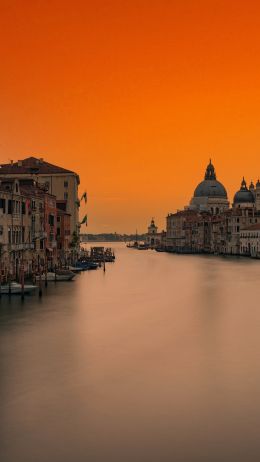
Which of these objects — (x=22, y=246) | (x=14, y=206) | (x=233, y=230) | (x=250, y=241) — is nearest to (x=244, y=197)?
(x=233, y=230)

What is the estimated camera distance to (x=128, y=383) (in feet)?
71.5

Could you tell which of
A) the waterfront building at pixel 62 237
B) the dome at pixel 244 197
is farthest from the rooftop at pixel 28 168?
the dome at pixel 244 197

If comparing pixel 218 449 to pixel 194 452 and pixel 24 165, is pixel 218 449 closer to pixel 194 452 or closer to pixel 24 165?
pixel 194 452

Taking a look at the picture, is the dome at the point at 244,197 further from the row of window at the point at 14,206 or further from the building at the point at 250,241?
the row of window at the point at 14,206

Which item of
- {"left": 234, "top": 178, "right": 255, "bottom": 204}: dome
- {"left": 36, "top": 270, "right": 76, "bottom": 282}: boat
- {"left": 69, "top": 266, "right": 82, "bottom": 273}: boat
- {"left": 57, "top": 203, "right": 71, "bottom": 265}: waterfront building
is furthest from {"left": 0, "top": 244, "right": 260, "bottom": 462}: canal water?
{"left": 234, "top": 178, "right": 255, "bottom": 204}: dome

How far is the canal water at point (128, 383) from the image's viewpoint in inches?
625

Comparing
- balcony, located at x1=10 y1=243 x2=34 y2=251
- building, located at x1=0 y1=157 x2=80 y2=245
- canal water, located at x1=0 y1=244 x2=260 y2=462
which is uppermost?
building, located at x1=0 y1=157 x2=80 y2=245

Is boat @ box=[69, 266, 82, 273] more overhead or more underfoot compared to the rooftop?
more underfoot

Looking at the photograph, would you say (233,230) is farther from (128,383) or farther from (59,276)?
(128,383)

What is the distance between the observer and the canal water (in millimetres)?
15867

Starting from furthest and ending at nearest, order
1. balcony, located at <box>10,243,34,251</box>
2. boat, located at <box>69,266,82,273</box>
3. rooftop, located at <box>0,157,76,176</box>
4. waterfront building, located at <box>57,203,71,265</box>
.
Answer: rooftop, located at <box>0,157,76,176</box> < waterfront building, located at <box>57,203,71,265</box> < boat, located at <box>69,266,82,273</box> < balcony, located at <box>10,243,34,251</box>

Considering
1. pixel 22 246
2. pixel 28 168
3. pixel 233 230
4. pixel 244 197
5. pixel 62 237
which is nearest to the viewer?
pixel 22 246

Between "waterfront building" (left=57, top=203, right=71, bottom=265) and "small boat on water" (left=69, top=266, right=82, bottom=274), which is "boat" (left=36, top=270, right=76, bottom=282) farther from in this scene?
"waterfront building" (left=57, top=203, right=71, bottom=265)

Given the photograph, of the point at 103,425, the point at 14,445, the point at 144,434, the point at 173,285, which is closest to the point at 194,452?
the point at 144,434
